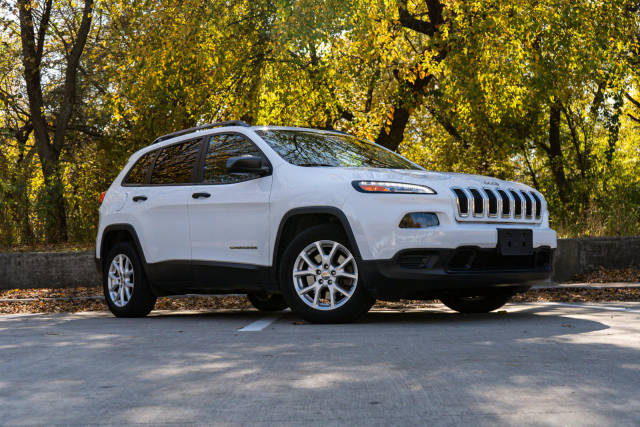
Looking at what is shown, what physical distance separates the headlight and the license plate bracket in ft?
2.31

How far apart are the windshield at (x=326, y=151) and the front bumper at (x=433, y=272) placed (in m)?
1.23

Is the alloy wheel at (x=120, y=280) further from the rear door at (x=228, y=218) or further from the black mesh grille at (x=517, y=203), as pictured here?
the black mesh grille at (x=517, y=203)

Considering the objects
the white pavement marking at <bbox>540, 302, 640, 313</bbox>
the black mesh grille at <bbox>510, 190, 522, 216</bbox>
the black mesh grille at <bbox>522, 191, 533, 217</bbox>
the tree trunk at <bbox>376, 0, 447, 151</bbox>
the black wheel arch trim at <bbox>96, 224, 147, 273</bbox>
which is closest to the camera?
the black mesh grille at <bbox>510, 190, 522, 216</bbox>

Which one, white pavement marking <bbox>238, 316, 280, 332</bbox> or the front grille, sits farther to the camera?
white pavement marking <bbox>238, 316, 280, 332</bbox>

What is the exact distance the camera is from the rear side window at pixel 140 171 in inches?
345

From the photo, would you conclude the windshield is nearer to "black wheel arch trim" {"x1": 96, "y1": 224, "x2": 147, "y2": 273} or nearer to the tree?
"black wheel arch trim" {"x1": 96, "y1": 224, "x2": 147, "y2": 273}

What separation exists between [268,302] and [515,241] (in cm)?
337

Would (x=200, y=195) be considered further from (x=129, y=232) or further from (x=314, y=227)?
(x=314, y=227)

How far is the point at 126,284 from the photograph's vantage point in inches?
339

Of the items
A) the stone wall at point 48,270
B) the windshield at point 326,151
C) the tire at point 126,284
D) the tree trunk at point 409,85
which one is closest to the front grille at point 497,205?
the windshield at point 326,151

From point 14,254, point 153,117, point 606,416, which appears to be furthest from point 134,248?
point 153,117

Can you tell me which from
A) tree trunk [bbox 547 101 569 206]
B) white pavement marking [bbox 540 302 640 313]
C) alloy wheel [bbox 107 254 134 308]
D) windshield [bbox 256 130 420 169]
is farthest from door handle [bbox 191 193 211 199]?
tree trunk [bbox 547 101 569 206]

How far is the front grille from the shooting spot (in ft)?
21.9

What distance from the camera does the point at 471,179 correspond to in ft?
23.2
